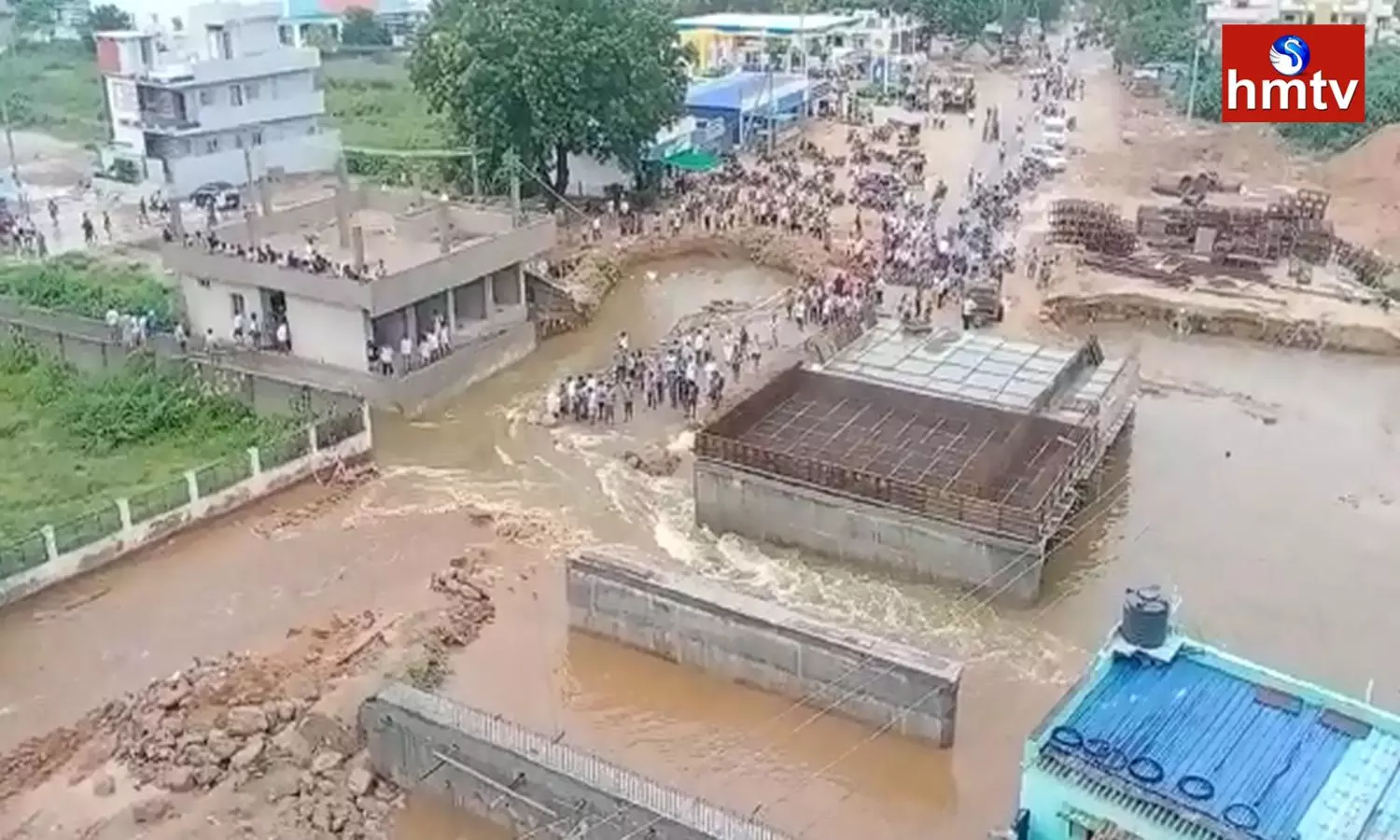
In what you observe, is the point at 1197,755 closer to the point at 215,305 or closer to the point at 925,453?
the point at 925,453

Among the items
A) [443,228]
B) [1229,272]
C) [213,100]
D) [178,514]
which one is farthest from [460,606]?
[213,100]

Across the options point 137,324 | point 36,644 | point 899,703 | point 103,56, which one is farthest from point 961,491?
point 103,56

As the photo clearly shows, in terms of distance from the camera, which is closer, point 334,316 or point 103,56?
point 334,316

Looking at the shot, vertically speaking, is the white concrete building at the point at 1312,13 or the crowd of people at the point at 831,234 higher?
the white concrete building at the point at 1312,13

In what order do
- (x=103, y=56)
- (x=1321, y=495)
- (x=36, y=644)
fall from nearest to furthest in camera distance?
1. (x=36, y=644)
2. (x=1321, y=495)
3. (x=103, y=56)

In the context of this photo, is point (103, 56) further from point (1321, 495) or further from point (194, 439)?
point (1321, 495)

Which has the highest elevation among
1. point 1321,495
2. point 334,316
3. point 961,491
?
point 334,316

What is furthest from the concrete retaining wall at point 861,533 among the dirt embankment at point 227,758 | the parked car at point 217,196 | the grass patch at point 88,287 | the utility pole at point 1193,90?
the utility pole at point 1193,90

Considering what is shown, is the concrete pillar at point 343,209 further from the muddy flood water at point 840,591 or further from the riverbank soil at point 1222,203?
the riverbank soil at point 1222,203
